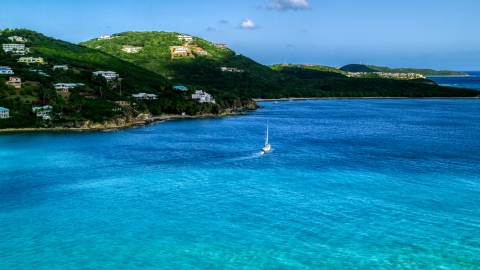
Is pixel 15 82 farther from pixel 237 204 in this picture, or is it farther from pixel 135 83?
pixel 237 204

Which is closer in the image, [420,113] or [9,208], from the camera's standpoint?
[9,208]

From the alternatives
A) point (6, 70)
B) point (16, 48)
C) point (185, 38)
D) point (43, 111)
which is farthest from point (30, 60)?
point (185, 38)

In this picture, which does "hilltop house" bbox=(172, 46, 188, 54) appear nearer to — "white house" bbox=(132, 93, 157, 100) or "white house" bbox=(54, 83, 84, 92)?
"white house" bbox=(132, 93, 157, 100)

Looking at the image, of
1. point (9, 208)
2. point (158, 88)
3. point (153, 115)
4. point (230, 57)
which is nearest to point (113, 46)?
point (230, 57)

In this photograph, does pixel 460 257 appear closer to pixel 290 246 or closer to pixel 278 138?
pixel 290 246

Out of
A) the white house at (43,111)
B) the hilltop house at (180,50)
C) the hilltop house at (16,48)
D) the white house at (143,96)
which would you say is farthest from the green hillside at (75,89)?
the hilltop house at (180,50)

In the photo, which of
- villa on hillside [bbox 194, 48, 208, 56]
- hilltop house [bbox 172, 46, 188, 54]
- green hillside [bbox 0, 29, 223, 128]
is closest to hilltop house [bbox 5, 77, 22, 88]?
green hillside [bbox 0, 29, 223, 128]

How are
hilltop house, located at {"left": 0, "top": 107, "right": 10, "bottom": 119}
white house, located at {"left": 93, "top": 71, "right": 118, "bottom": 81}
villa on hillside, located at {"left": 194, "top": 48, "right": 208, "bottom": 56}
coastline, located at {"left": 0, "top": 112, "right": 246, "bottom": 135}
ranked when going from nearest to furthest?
coastline, located at {"left": 0, "top": 112, "right": 246, "bottom": 135} < hilltop house, located at {"left": 0, "top": 107, "right": 10, "bottom": 119} < white house, located at {"left": 93, "top": 71, "right": 118, "bottom": 81} < villa on hillside, located at {"left": 194, "top": 48, "right": 208, "bottom": 56}
